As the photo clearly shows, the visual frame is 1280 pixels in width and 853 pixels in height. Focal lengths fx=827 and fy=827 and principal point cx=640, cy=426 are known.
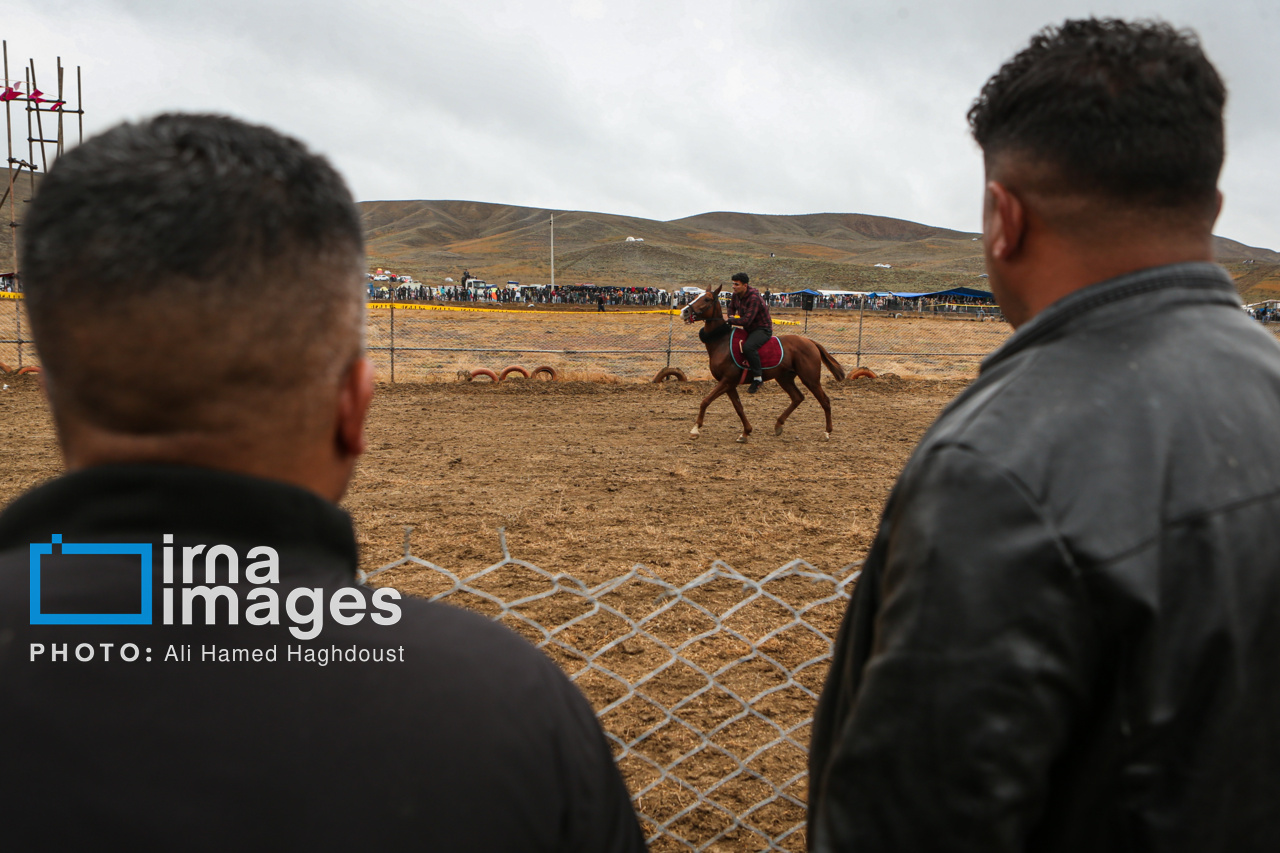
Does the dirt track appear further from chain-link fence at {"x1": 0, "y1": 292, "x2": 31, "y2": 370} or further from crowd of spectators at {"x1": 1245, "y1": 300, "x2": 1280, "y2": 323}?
crowd of spectators at {"x1": 1245, "y1": 300, "x2": 1280, "y2": 323}

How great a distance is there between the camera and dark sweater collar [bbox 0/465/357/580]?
0.80m

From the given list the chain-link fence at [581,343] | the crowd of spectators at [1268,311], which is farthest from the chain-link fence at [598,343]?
the crowd of spectators at [1268,311]

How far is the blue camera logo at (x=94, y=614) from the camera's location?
2.51 feet

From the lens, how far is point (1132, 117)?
1.22m

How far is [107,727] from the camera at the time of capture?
733 mm

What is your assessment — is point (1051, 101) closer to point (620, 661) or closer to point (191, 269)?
point (191, 269)

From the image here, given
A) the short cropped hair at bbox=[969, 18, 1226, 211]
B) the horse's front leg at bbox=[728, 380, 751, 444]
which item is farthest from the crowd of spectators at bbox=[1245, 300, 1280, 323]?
the short cropped hair at bbox=[969, 18, 1226, 211]

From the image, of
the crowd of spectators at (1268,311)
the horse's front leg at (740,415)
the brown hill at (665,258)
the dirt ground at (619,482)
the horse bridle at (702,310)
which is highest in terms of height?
the brown hill at (665,258)

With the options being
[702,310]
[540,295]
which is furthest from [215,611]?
[540,295]

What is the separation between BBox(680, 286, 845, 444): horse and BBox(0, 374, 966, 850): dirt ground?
1.49 ft

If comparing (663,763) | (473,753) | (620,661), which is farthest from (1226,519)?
(620,661)

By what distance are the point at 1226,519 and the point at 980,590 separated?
1.08 feet

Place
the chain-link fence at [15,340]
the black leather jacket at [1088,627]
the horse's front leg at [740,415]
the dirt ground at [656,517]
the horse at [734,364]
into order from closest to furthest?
the black leather jacket at [1088,627]
the dirt ground at [656,517]
the horse's front leg at [740,415]
the horse at [734,364]
the chain-link fence at [15,340]

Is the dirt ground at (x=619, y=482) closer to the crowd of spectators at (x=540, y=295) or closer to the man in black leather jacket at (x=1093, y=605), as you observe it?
the man in black leather jacket at (x=1093, y=605)
